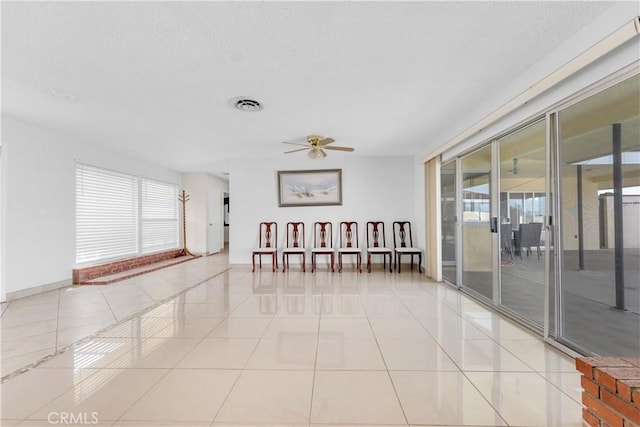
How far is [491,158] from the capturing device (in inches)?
134

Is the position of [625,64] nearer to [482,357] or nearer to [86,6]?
[482,357]

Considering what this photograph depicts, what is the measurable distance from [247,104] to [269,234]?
11.5 feet

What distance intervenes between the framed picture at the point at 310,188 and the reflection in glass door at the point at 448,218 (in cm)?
224

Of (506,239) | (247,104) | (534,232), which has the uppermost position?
(247,104)

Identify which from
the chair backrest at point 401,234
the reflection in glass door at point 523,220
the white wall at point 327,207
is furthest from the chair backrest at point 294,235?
the reflection in glass door at point 523,220

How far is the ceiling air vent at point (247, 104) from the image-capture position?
124 inches

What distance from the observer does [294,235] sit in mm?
6211

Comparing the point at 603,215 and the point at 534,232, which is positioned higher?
the point at 603,215

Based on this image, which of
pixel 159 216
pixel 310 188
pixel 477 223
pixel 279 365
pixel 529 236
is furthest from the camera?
pixel 159 216

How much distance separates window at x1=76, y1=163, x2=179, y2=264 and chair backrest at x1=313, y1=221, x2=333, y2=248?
4.18m

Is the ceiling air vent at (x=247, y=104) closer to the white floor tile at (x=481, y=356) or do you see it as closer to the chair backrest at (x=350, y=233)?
the white floor tile at (x=481, y=356)

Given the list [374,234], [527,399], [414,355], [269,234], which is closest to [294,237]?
[269,234]

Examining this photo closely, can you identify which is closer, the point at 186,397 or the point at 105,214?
the point at 186,397

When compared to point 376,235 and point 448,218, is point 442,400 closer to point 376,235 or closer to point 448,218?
point 448,218
